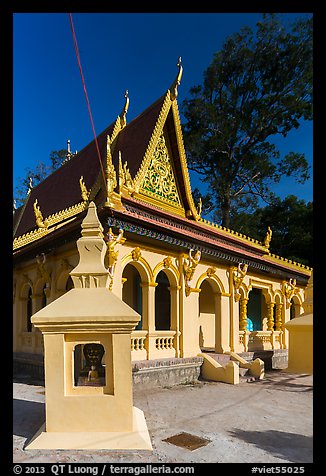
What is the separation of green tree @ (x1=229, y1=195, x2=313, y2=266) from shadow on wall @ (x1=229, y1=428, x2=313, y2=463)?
59.6 feet

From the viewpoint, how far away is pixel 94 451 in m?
4.56

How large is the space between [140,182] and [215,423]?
6.63 metres

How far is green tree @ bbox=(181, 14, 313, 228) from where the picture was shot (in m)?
21.6

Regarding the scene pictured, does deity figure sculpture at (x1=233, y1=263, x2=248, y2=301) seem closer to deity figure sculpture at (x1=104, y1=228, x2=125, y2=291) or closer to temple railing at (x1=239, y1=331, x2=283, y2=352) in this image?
temple railing at (x1=239, y1=331, x2=283, y2=352)

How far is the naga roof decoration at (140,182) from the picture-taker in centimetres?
971

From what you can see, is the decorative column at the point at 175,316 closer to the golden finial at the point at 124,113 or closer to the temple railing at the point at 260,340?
the temple railing at the point at 260,340

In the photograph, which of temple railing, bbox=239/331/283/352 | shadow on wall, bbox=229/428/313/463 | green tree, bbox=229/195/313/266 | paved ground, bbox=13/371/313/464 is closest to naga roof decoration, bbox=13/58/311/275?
temple railing, bbox=239/331/283/352

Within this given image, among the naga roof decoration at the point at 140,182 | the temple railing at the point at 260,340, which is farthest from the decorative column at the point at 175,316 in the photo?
the temple railing at the point at 260,340

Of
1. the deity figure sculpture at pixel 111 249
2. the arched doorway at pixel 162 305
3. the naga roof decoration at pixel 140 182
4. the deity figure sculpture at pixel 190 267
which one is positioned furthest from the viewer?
the arched doorway at pixel 162 305

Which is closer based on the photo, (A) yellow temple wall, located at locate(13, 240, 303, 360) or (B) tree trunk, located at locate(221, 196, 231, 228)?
(A) yellow temple wall, located at locate(13, 240, 303, 360)

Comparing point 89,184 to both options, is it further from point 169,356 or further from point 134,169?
point 169,356

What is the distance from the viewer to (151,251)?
9688 millimetres

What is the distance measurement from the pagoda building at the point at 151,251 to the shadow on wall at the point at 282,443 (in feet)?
13.0
